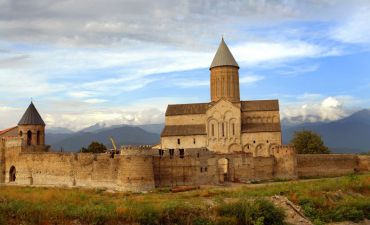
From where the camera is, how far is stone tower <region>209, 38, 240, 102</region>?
45.2m

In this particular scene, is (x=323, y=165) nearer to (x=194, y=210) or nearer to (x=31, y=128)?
(x=194, y=210)

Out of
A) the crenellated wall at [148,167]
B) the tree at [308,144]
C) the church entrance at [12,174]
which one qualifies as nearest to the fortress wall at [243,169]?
the crenellated wall at [148,167]

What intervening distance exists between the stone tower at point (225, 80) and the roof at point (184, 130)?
3.18 m

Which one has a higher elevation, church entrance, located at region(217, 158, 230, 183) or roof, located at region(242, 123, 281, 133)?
roof, located at region(242, 123, 281, 133)

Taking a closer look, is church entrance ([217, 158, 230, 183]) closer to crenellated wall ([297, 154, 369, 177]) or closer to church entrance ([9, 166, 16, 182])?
crenellated wall ([297, 154, 369, 177])

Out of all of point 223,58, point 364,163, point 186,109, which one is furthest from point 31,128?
point 364,163

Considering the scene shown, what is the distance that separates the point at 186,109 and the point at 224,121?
4315 mm

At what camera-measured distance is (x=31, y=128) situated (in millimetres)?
36531

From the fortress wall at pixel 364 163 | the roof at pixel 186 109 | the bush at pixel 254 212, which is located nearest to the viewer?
the bush at pixel 254 212

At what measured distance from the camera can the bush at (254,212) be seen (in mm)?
18984

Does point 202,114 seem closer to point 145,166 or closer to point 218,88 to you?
point 218,88

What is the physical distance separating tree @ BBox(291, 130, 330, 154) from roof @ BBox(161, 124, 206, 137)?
9.27 metres

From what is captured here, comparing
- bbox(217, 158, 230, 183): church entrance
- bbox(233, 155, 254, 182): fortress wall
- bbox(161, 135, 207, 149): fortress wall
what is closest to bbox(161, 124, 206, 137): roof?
bbox(161, 135, 207, 149): fortress wall

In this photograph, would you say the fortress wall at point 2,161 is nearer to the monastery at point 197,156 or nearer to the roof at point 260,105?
the monastery at point 197,156
